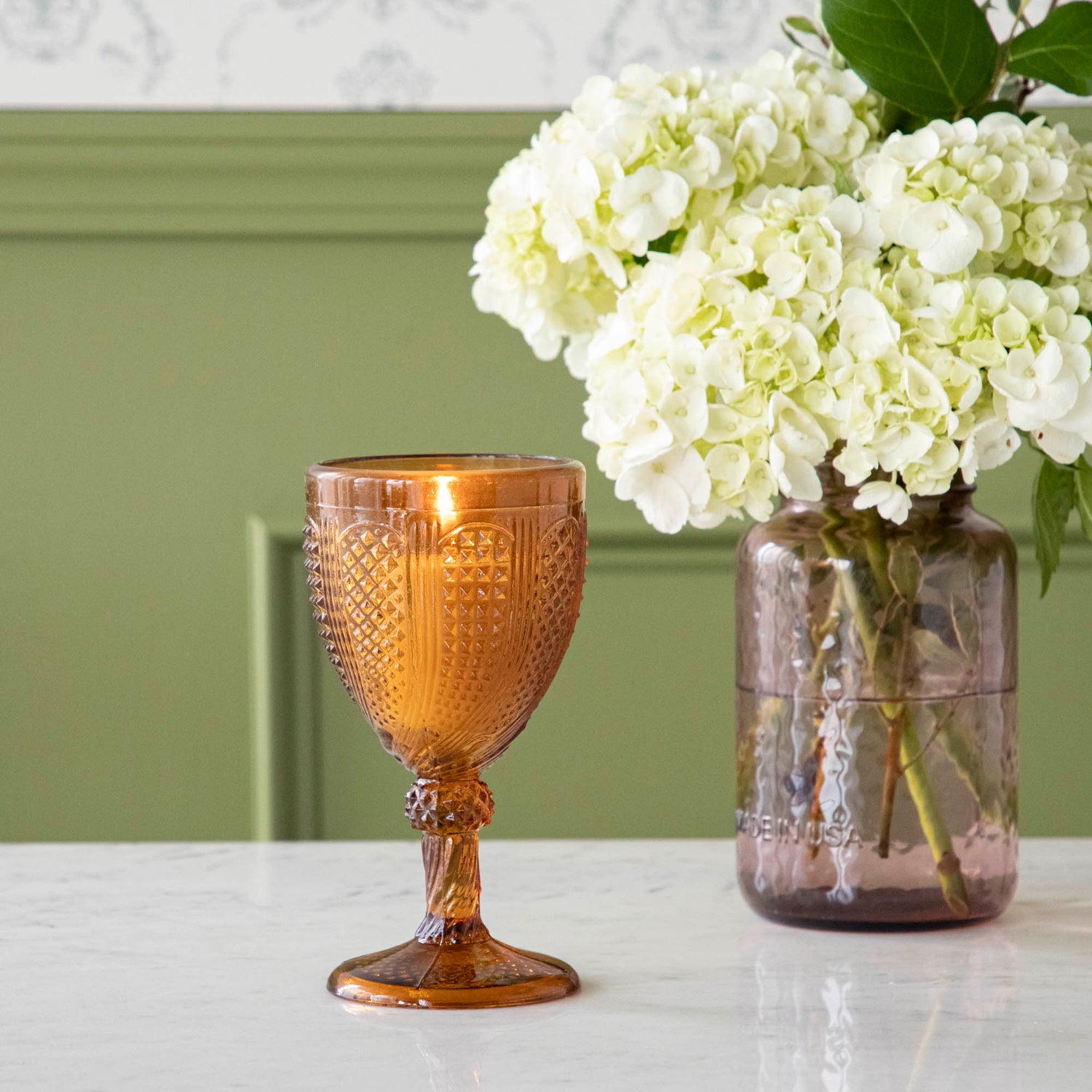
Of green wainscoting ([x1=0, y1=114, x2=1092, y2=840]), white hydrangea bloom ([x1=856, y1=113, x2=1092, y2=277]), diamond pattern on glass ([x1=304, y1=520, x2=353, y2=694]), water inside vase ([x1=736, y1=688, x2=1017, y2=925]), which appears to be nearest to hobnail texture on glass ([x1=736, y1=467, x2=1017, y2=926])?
water inside vase ([x1=736, y1=688, x2=1017, y2=925])

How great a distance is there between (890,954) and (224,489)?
0.90 meters

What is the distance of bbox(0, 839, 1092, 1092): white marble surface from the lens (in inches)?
21.6

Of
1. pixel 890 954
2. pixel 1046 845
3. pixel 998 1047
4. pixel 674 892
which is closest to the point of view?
pixel 998 1047

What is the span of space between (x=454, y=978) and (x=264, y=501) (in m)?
0.88

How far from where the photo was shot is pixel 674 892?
79 cm

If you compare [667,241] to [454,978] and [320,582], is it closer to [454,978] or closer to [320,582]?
[320,582]

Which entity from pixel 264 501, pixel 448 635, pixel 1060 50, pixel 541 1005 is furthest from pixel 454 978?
pixel 264 501

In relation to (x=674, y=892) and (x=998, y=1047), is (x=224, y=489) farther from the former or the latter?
(x=998, y=1047)

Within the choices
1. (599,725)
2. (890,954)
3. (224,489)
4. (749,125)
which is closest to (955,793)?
(890,954)

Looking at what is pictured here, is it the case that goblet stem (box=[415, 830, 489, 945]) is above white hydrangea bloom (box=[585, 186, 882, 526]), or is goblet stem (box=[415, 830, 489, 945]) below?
below

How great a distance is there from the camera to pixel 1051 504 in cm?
74

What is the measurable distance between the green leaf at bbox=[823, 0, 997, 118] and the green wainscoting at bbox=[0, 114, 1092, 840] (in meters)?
0.71

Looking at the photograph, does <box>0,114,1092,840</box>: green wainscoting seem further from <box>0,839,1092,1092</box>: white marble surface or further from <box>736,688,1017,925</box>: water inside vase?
<box>736,688,1017,925</box>: water inside vase

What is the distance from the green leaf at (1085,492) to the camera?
0.71 meters
